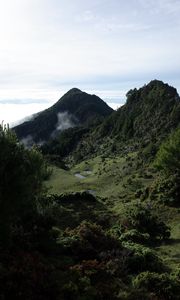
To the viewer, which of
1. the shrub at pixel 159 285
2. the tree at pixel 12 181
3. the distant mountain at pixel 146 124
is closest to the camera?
the shrub at pixel 159 285

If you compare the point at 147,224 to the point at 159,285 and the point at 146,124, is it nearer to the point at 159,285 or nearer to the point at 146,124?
the point at 159,285

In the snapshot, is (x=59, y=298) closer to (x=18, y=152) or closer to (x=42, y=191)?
(x=18, y=152)

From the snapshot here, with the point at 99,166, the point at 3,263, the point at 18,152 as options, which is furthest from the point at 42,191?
the point at 99,166

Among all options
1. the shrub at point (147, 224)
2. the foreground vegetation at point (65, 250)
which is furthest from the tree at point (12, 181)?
the shrub at point (147, 224)

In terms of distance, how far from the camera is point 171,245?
1655 inches

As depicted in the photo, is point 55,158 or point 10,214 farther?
point 55,158

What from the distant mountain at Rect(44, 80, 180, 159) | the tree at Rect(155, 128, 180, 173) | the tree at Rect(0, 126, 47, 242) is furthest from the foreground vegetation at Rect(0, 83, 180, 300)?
the distant mountain at Rect(44, 80, 180, 159)

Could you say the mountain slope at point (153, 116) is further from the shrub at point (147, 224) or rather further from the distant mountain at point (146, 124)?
the shrub at point (147, 224)

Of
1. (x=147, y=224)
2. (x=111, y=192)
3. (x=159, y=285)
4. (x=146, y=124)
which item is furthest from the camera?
(x=146, y=124)

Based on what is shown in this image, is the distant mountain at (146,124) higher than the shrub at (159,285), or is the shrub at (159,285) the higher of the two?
the distant mountain at (146,124)

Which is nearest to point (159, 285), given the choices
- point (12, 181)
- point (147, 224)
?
point (12, 181)

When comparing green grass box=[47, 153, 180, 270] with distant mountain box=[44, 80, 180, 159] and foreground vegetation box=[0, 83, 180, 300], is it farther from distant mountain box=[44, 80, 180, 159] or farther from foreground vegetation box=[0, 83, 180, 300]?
distant mountain box=[44, 80, 180, 159]

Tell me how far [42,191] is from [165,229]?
52.9 ft

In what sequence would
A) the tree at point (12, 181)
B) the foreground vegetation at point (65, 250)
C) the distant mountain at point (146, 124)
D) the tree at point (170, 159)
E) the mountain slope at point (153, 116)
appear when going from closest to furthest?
the foreground vegetation at point (65, 250) < the tree at point (12, 181) < the tree at point (170, 159) < the distant mountain at point (146, 124) < the mountain slope at point (153, 116)
